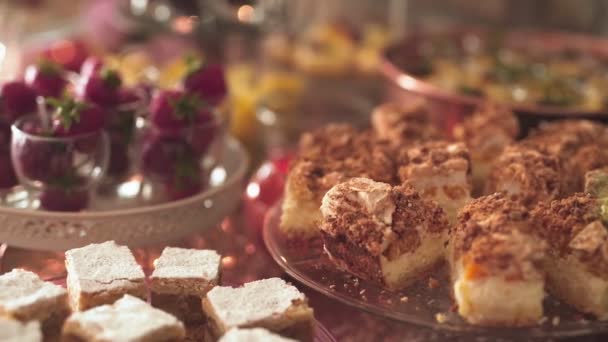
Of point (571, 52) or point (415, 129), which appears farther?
point (571, 52)

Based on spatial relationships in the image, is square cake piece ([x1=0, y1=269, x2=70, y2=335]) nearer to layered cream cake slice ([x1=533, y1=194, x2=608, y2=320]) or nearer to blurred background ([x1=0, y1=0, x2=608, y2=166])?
layered cream cake slice ([x1=533, y1=194, x2=608, y2=320])

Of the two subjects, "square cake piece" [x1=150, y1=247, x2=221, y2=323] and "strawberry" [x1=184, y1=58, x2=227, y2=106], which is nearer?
"square cake piece" [x1=150, y1=247, x2=221, y2=323]

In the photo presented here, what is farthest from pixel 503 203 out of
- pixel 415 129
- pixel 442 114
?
pixel 442 114

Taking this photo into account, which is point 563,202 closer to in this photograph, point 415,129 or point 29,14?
point 415,129

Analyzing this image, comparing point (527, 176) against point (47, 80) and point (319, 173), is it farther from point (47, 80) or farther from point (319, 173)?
point (47, 80)

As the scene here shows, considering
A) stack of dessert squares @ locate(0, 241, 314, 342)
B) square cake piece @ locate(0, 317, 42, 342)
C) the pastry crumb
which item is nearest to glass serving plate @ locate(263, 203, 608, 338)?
the pastry crumb
